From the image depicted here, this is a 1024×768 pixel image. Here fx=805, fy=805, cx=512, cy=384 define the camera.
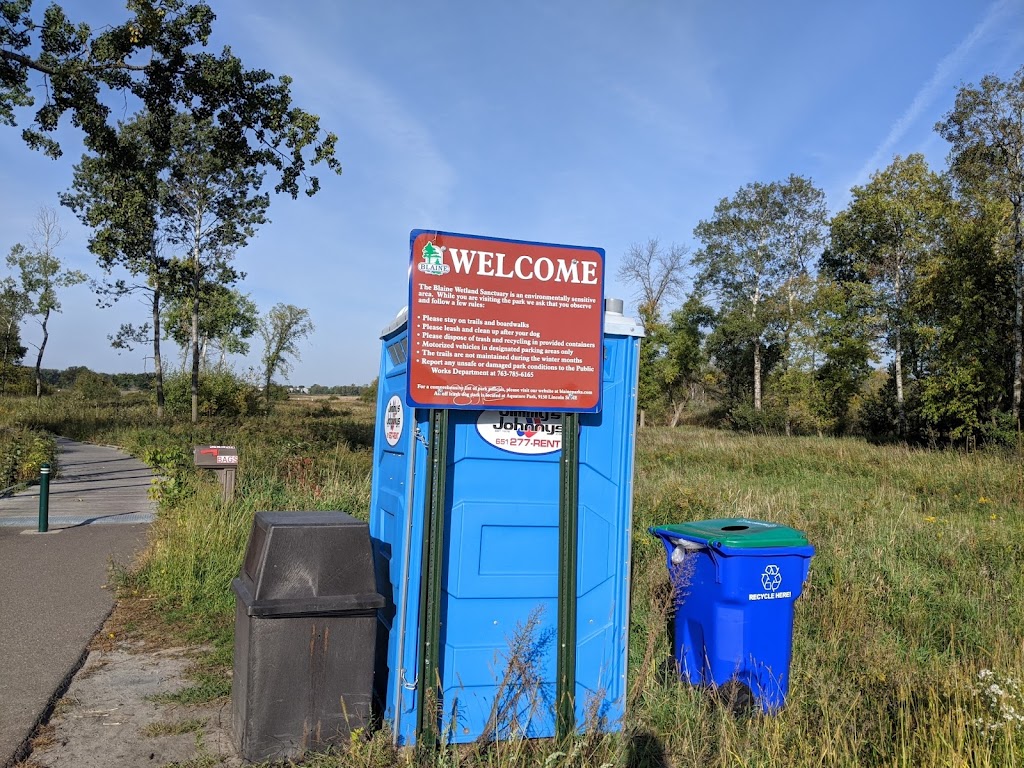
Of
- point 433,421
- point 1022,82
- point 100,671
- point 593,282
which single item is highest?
point 1022,82

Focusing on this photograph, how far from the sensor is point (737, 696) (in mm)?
4137

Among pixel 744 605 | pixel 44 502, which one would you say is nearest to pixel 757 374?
pixel 44 502

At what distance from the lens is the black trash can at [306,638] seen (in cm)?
352

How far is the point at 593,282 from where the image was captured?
3.91 meters

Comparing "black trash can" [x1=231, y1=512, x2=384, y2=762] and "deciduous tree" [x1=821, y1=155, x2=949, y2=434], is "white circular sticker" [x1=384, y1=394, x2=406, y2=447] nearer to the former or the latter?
"black trash can" [x1=231, y1=512, x2=384, y2=762]

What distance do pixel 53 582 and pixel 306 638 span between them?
5020mm

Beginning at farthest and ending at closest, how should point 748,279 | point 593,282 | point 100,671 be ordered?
point 748,279, point 100,671, point 593,282

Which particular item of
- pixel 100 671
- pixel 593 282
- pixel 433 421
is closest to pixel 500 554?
pixel 433 421

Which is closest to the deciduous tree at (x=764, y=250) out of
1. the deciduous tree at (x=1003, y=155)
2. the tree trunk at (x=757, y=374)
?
the tree trunk at (x=757, y=374)

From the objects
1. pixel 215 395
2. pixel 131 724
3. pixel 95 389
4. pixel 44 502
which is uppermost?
pixel 95 389

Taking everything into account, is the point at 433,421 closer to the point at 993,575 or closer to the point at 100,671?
the point at 100,671

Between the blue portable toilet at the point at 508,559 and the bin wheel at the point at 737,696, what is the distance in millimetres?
555

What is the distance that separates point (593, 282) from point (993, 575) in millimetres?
5464

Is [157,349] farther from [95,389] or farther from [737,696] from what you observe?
[737,696]
